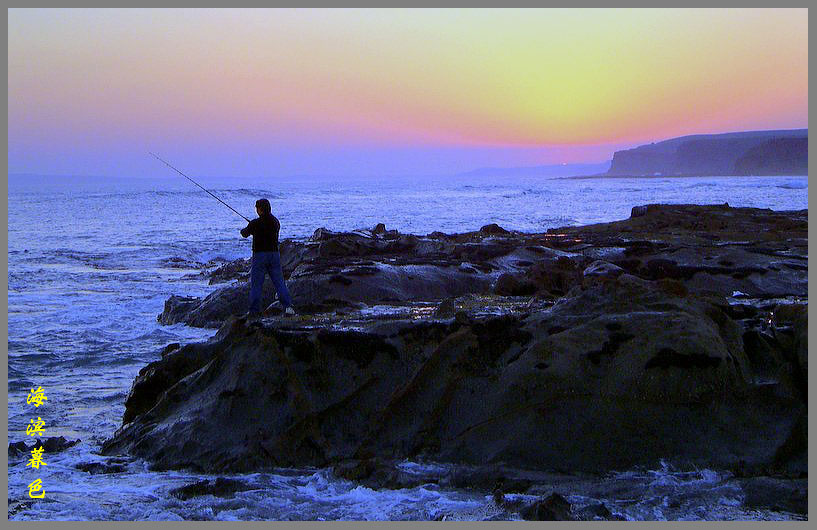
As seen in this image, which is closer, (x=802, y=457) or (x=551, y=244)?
(x=802, y=457)

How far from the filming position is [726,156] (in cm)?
15912

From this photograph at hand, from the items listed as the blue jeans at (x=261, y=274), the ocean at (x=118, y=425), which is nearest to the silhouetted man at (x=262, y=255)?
the blue jeans at (x=261, y=274)

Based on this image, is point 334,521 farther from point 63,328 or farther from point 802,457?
point 63,328

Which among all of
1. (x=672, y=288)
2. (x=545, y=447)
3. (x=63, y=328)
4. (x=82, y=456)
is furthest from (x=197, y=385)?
(x=63, y=328)

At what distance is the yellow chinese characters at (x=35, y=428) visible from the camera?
6707 mm

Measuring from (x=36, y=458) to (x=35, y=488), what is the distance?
1.85 feet

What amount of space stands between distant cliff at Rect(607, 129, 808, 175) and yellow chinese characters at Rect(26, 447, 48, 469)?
128 metres

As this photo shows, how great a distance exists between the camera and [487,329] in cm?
655

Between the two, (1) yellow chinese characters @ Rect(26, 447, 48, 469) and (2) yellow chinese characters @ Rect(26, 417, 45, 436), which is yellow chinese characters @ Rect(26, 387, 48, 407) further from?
(1) yellow chinese characters @ Rect(26, 447, 48, 469)

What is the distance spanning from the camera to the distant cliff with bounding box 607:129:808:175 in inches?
5022

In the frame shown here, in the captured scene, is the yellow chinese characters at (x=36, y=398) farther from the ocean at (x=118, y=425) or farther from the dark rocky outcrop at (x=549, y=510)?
the dark rocky outcrop at (x=549, y=510)

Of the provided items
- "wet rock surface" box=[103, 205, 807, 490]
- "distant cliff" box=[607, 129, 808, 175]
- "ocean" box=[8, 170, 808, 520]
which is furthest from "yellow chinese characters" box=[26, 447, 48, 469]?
"distant cliff" box=[607, 129, 808, 175]

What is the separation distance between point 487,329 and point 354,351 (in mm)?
1051

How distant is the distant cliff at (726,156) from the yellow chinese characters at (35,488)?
12830cm
